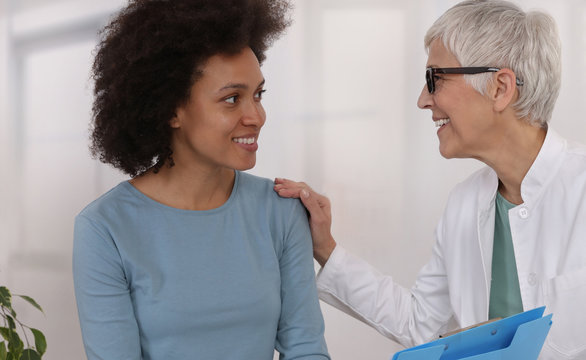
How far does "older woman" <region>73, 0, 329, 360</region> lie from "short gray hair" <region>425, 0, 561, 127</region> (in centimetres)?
52

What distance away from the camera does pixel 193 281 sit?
1.52 m

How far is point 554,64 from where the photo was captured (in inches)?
66.1

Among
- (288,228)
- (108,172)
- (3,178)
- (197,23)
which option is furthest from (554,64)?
(3,178)

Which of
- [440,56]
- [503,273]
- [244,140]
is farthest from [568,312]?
[244,140]

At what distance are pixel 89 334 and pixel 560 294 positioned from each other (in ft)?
3.60

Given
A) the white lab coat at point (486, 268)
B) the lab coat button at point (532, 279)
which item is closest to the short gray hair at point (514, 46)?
the white lab coat at point (486, 268)

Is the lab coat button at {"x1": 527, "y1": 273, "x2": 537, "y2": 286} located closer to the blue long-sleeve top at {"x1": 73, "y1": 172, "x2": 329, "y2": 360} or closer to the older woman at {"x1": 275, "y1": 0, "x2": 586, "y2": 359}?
the older woman at {"x1": 275, "y1": 0, "x2": 586, "y2": 359}

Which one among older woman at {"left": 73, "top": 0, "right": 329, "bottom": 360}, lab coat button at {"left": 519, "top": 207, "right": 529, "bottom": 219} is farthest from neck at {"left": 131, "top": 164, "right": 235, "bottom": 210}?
lab coat button at {"left": 519, "top": 207, "right": 529, "bottom": 219}

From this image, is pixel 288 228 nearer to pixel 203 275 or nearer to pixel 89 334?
pixel 203 275

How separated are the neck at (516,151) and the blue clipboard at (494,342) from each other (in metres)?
0.62

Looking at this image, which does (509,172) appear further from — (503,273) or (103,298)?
(103,298)

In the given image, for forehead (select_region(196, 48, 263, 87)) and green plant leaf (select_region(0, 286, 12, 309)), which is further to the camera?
green plant leaf (select_region(0, 286, 12, 309))

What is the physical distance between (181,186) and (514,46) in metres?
0.88

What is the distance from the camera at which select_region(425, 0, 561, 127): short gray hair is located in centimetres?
165
